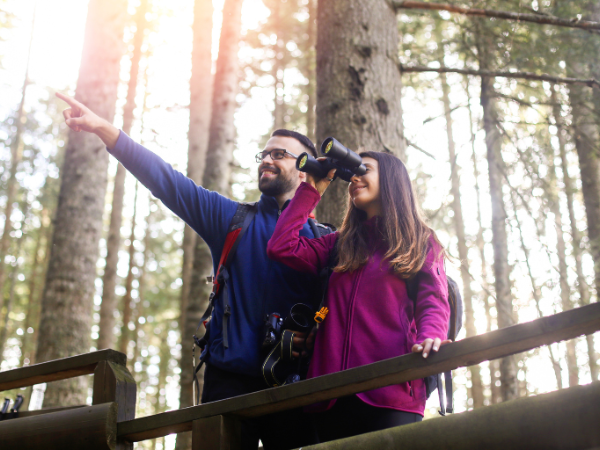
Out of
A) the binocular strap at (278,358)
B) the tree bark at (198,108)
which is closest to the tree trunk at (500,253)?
the tree bark at (198,108)

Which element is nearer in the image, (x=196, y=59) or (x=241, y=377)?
(x=241, y=377)

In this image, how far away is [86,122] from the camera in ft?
9.62

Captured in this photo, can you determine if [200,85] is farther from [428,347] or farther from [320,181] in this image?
[428,347]

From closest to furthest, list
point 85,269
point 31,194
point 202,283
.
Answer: point 85,269 < point 202,283 < point 31,194

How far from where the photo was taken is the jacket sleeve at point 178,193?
301cm

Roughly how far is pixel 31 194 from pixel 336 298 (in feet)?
61.7

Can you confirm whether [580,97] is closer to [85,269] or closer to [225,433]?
[85,269]

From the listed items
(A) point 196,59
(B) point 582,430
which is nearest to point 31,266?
(A) point 196,59

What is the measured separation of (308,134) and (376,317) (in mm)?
10252

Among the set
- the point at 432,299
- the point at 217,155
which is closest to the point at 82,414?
the point at 432,299

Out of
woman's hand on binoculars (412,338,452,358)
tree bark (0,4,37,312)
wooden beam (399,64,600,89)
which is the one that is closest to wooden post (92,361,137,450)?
woman's hand on binoculars (412,338,452,358)

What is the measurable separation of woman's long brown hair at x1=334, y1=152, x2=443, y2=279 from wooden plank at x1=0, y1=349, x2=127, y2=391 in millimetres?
1256

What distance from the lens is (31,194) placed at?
18844mm

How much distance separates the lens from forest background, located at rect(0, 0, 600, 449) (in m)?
4.76
